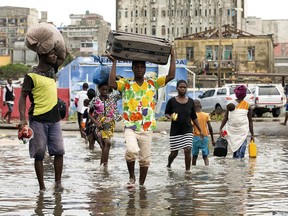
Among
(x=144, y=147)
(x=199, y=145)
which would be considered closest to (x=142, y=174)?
(x=144, y=147)

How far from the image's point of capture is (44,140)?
9.31 meters

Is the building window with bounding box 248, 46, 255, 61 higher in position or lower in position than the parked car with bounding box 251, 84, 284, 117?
higher

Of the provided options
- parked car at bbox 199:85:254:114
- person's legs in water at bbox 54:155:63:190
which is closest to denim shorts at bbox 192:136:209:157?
person's legs in water at bbox 54:155:63:190

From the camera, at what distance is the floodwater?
809cm

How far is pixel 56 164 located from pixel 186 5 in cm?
15059

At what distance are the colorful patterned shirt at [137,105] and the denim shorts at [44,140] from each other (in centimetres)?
99

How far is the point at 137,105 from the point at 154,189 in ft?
3.54

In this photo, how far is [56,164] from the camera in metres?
9.70

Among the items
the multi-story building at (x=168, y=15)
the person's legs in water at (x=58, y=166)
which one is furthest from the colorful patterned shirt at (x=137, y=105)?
the multi-story building at (x=168, y=15)

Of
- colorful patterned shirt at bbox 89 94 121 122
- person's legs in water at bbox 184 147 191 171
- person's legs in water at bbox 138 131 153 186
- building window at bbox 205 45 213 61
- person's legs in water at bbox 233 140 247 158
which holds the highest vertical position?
building window at bbox 205 45 213 61

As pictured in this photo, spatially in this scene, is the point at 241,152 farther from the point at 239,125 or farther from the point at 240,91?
the point at 240,91

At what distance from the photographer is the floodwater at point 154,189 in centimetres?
809

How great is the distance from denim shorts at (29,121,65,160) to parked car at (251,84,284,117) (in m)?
29.0

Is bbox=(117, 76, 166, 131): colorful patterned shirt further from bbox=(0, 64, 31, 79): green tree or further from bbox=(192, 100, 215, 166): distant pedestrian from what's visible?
bbox=(0, 64, 31, 79): green tree
